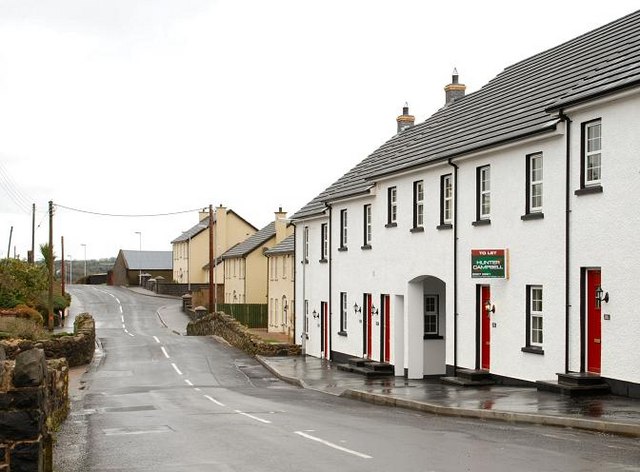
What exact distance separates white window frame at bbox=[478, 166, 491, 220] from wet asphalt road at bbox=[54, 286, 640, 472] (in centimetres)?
657

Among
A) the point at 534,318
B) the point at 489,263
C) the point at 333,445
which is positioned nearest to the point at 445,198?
the point at 489,263

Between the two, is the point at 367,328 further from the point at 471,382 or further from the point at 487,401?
the point at 487,401

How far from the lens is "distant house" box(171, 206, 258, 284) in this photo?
87.4 m

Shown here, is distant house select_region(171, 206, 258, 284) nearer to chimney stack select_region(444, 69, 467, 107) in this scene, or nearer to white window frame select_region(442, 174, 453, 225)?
chimney stack select_region(444, 69, 467, 107)

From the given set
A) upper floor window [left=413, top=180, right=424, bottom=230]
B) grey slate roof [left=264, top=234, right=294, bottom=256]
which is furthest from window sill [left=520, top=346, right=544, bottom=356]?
grey slate roof [left=264, top=234, right=294, bottom=256]

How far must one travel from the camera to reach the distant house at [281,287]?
5462cm

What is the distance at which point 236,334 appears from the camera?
45469mm

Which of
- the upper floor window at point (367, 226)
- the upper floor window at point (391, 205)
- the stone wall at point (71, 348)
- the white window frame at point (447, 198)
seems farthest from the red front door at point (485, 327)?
the stone wall at point (71, 348)

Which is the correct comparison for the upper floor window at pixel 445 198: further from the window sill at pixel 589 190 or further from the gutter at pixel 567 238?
the window sill at pixel 589 190

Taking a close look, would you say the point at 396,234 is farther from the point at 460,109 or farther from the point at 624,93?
the point at 624,93

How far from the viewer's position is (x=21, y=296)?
49781 mm

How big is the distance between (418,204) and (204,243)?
2696 inches

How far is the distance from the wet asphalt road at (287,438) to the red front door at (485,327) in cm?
411

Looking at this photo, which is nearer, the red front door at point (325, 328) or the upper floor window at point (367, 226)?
the upper floor window at point (367, 226)
